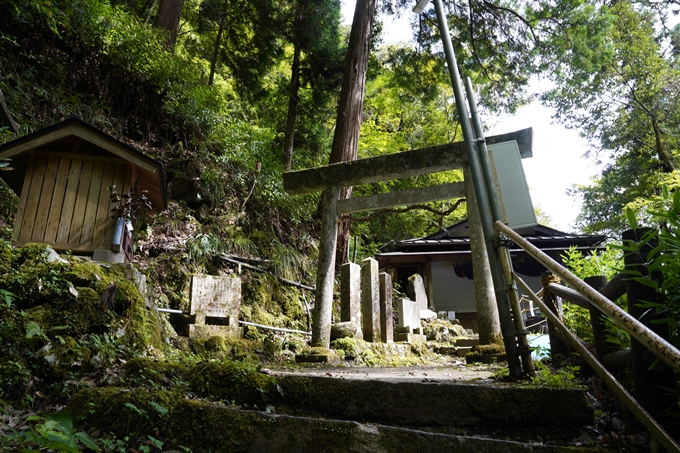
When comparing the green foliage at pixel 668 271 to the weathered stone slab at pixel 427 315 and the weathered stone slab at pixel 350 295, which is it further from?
the weathered stone slab at pixel 427 315

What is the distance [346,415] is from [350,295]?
4.83m

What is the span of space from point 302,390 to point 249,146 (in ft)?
31.8

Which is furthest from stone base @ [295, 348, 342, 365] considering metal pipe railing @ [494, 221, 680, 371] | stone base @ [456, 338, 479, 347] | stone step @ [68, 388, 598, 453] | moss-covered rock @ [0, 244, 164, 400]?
stone base @ [456, 338, 479, 347]

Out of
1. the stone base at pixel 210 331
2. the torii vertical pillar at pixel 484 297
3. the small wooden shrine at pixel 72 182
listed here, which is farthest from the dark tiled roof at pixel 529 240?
the small wooden shrine at pixel 72 182

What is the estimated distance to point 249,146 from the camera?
1169 centimetres

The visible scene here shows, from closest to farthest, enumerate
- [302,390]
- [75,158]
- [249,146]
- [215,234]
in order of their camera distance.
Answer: [302,390], [75,158], [215,234], [249,146]

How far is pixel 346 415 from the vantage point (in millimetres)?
2744

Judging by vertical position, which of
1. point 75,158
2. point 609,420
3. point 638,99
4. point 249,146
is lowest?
point 609,420

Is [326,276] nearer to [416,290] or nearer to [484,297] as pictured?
[484,297]

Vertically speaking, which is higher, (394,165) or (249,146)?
(249,146)

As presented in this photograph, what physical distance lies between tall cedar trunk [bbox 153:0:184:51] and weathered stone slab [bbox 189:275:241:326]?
7.92 m

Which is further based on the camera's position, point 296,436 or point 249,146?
point 249,146

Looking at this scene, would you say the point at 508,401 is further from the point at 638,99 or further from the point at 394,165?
the point at 638,99

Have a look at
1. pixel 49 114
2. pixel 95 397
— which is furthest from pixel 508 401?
pixel 49 114
